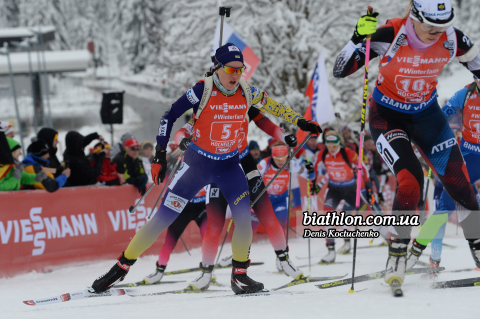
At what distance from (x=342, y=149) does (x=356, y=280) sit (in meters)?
3.51

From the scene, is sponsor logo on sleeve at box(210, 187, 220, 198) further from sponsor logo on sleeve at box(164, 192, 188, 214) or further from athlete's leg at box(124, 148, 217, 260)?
sponsor logo on sleeve at box(164, 192, 188, 214)

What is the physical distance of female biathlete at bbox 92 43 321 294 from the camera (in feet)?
13.4

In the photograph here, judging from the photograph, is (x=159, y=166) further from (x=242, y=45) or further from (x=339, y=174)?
(x=242, y=45)

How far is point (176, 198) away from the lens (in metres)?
4.17

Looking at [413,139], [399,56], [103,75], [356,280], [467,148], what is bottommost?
[103,75]

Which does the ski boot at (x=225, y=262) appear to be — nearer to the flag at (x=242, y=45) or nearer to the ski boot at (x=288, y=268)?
the ski boot at (x=288, y=268)

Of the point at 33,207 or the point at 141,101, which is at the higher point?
the point at 33,207

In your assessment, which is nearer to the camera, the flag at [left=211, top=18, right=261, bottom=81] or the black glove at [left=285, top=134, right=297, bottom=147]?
the black glove at [left=285, top=134, right=297, bottom=147]

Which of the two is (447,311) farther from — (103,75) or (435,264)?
(103,75)

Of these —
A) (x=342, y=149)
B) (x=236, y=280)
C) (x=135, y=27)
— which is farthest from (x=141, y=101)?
(x=236, y=280)

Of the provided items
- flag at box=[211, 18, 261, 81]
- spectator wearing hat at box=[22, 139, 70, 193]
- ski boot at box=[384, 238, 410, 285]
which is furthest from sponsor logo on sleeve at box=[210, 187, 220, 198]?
flag at box=[211, 18, 261, 81]

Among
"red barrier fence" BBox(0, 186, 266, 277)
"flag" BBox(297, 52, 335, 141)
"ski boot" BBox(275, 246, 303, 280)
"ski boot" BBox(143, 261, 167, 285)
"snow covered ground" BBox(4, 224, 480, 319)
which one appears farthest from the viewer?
"flag" BBox(297, 52, 335, 141)

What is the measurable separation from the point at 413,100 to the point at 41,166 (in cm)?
525

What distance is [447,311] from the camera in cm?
305
